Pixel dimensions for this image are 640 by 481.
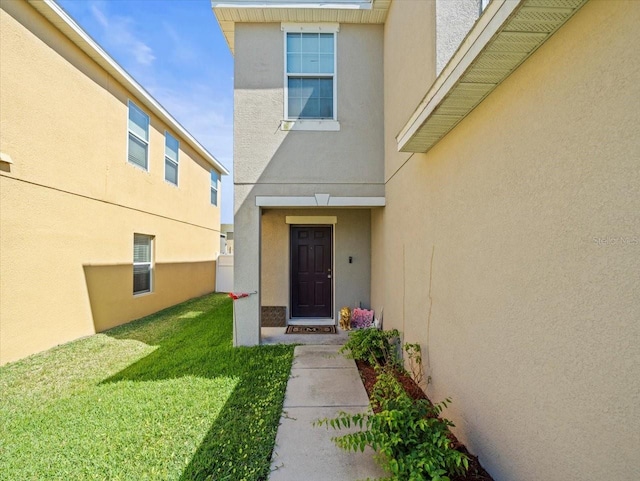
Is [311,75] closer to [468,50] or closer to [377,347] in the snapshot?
[468,50]

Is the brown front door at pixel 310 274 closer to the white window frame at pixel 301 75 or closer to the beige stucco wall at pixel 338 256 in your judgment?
the beige stucco wall at pixel 338 256

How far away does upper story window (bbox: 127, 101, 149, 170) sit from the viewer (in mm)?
7895

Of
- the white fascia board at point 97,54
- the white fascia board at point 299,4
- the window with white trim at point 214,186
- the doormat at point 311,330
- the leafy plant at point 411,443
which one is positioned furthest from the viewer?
the window with white trim at point 214,186

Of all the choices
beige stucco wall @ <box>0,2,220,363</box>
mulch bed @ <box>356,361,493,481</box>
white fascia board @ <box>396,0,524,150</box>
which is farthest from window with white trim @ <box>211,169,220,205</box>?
white fascia board @ <box>396,0,524,150</box>

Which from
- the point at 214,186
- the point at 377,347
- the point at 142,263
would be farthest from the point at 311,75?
the point at 214,186

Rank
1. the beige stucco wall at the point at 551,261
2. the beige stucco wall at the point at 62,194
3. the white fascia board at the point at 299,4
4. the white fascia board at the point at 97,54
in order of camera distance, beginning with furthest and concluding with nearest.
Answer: the white fascia board at the point at 299,4
the white fascia board at the point at 97,54
the beige stucco wall at the point at 62,194
the beige stucco wall at the point at 551,261

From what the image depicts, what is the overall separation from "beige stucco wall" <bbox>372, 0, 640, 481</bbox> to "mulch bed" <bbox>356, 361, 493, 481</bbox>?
3.6 inches

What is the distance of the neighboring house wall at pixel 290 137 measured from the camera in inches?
224

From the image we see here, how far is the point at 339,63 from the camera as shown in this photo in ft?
19.3

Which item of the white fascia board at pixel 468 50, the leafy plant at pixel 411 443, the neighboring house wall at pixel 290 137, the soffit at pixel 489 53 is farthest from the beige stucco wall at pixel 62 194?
the soffit at pixel 489 53

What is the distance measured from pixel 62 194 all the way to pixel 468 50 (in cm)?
710

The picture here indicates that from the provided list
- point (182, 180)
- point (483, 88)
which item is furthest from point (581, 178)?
point (182, 180)

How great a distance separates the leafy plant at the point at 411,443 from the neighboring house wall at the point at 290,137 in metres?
3.50

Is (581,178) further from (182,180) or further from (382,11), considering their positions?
(182,180)
